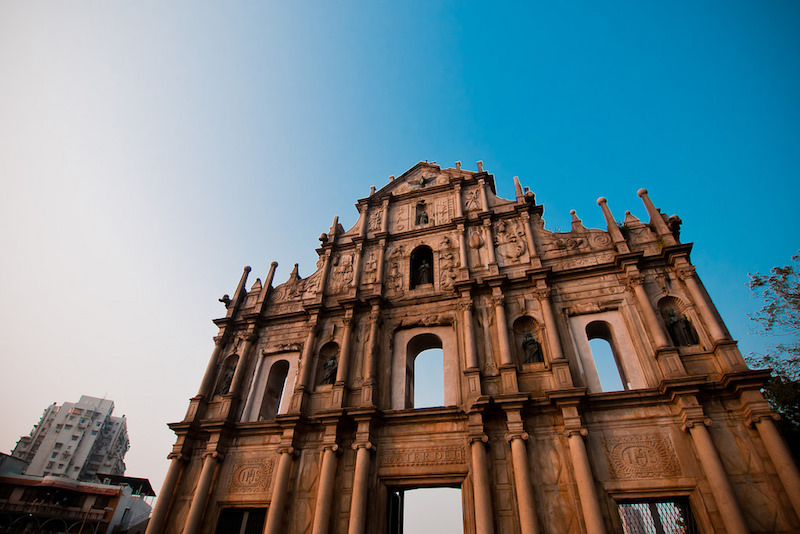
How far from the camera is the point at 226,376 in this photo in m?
14.3

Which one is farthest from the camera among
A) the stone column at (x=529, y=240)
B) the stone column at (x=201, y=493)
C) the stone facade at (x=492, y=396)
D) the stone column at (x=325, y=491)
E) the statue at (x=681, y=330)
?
the stone column at (x=529, y=240)

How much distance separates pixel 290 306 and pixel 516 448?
944 cm

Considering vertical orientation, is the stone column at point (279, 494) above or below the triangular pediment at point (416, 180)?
below

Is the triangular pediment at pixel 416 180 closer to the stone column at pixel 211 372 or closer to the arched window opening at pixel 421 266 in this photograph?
the arched window opening at pixel 421 266

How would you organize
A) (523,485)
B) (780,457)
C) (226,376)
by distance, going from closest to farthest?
(780,457) → (523,485) → (226,376)

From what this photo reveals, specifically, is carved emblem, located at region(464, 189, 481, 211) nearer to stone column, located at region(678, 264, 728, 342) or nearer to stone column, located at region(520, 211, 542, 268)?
stone column, located at region(520, 211, 542, 268)

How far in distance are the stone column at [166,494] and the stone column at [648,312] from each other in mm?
13390

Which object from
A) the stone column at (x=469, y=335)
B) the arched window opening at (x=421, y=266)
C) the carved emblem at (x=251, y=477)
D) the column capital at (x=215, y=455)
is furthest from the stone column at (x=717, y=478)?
the column capital at (x=215, y=455)

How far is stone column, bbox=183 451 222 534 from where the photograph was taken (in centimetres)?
1080

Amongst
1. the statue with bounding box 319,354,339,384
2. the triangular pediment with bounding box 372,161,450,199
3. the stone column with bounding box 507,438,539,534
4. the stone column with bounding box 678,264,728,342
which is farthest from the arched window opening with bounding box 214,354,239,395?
the stone column with bounding box 678,264,728,342

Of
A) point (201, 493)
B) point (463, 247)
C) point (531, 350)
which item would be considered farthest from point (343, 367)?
point (463, 247)

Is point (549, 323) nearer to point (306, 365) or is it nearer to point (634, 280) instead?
point (634, 280)

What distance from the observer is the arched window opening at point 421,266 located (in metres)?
15.0

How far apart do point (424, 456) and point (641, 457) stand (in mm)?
4854
